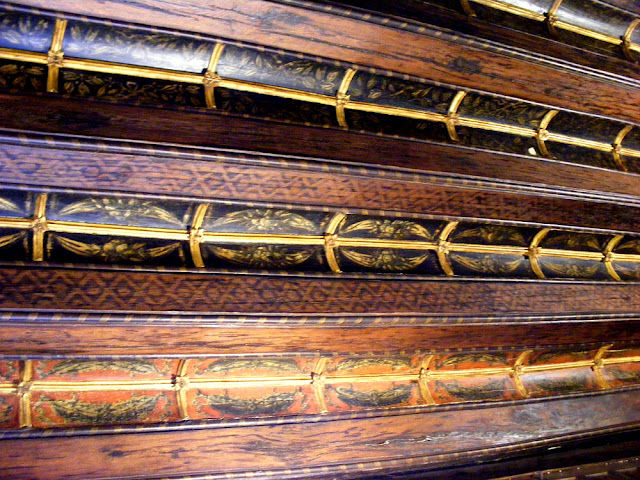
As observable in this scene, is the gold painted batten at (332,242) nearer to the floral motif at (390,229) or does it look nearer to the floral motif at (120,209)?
the floral motif at (390,229)

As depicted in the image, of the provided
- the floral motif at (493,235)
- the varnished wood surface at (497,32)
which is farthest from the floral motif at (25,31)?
the floral motif at (493,235)

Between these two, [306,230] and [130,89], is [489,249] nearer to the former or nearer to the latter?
[306,230]

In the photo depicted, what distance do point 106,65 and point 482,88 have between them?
232cm

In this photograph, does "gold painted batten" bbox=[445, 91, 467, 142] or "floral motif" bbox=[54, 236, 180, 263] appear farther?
"gold painted batten" bbox=[445, 91, 467, 142]

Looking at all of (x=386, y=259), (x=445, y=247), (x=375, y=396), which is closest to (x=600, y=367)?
(x=445, y=247)

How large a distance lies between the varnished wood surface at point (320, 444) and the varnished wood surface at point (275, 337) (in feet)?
1.57

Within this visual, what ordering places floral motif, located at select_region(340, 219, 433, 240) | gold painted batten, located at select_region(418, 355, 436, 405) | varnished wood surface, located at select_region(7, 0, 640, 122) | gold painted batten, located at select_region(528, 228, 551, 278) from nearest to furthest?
varnished wood surface, located at select_region(7, 0, 640, 122), floral motif, located at select_region(340, 219, 433, 240), gold painted batten, located at select_region(418, 355, 436, 405), gold painted batten, located at select_region(528, 228, 551, 278)

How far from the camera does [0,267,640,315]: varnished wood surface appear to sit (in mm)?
3164

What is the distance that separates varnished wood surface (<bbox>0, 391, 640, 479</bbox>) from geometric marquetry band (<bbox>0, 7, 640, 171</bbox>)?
188 centimetres

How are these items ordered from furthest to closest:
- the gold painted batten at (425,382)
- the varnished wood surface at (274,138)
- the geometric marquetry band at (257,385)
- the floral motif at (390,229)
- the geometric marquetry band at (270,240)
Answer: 1. the gold painted batten at (425,382)
2. the floral motif at (390,229)
3. the geometric marquetry band at (257,385)
4. the geometric marquetry band at (270,240)
5. the varnished wood surface at (274,138)

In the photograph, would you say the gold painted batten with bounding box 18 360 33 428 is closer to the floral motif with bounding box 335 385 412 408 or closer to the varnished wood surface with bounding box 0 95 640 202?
the varnished wood surface with bounding box 0 95 640 202

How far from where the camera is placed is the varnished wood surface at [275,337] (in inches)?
127

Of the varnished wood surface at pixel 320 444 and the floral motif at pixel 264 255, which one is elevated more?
the floral motif at pixel 264 255

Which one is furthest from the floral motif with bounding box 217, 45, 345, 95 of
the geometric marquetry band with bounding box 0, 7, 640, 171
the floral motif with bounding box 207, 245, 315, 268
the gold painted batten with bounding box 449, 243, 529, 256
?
the gold painted batten with bounding box 449, 243, 529, 256
